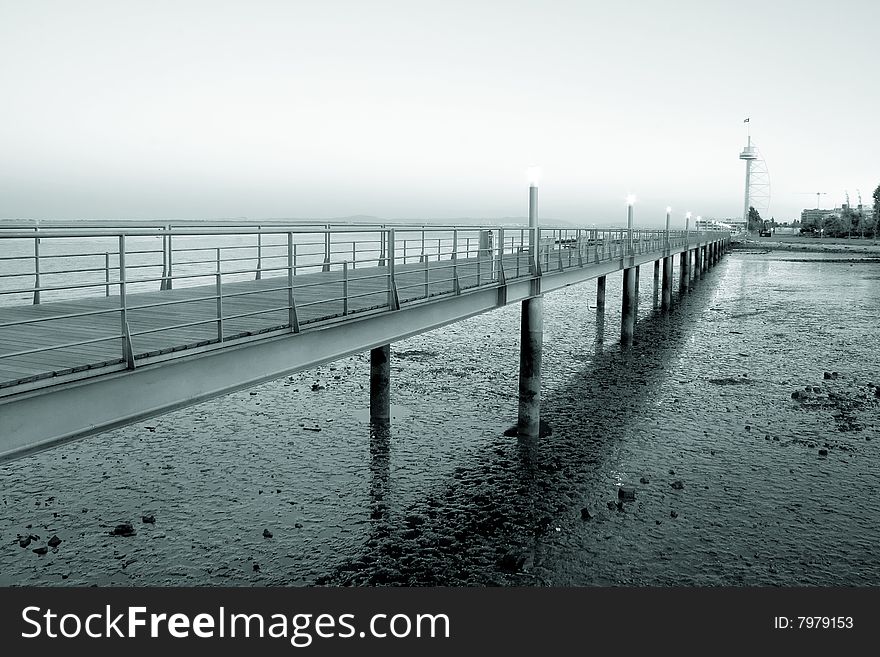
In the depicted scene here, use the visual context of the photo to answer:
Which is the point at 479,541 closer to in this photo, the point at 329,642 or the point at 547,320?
the point at 329,642

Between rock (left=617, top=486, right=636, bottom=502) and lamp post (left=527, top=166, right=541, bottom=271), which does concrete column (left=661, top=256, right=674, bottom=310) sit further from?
rock (left=617, top=486, right=636, bottom=502)

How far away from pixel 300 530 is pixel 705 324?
1101 inches

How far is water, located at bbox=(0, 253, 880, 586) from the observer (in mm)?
10688

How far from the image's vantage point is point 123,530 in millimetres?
11531

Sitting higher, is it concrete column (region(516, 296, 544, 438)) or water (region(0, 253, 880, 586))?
concrete column (region(516, 296, 544, 438))

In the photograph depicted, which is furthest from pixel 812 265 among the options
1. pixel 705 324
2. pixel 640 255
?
pixel 640 255

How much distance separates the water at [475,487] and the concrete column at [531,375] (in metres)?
0.45

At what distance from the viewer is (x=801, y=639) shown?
8.78 metres

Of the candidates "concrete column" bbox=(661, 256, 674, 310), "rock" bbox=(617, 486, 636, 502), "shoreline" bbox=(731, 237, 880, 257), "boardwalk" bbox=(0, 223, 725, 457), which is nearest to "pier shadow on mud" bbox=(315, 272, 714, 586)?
"rock" bbox=(617, 486, 636, 502)

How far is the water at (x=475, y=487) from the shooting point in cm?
1069

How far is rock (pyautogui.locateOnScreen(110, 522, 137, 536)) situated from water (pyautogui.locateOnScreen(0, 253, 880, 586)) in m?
0.11

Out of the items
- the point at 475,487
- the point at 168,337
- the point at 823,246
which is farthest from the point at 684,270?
the point at 823,246

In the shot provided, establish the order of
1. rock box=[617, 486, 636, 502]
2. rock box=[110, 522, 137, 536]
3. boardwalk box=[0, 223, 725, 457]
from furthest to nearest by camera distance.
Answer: rock box=[617, 486, 636, 502], rock box=[110, 522, 137, 536], boardwalk box=[0, 223, 725, 457]

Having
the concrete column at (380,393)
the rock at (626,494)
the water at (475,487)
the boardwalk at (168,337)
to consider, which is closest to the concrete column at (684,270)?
the water at (475,487)
